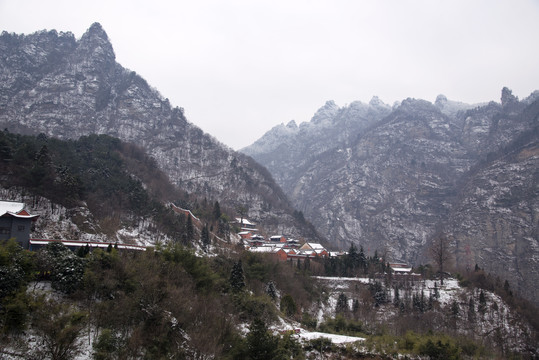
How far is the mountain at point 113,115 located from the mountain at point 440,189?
45.7 meters

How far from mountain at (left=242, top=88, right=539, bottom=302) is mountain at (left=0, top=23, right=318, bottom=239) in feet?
150

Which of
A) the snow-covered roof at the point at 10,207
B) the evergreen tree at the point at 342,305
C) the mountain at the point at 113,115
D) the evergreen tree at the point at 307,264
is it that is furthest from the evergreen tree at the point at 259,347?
the mountain at the point at 113,115

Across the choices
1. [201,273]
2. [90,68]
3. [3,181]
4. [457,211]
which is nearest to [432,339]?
[201,273]

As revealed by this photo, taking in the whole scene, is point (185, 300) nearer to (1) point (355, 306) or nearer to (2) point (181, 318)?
(2) point (181, 318)

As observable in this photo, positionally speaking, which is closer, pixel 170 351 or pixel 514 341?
pixel 170 351

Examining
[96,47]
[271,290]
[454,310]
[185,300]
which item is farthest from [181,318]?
[96,47]

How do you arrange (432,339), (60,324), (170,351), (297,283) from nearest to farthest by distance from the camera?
(60,324)
(170,351)
(432,339)
(297,283)

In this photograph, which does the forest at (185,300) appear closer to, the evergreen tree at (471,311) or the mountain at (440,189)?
the evergreen tree at (471,311)

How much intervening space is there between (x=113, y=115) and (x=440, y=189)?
12715cm

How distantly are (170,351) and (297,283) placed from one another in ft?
107

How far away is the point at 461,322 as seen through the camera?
4988 cm

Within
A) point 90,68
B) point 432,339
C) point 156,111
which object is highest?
point 90,68

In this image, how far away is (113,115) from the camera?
130000 millimetres

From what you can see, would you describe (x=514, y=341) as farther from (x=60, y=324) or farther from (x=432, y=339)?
(x=60, y=324)
